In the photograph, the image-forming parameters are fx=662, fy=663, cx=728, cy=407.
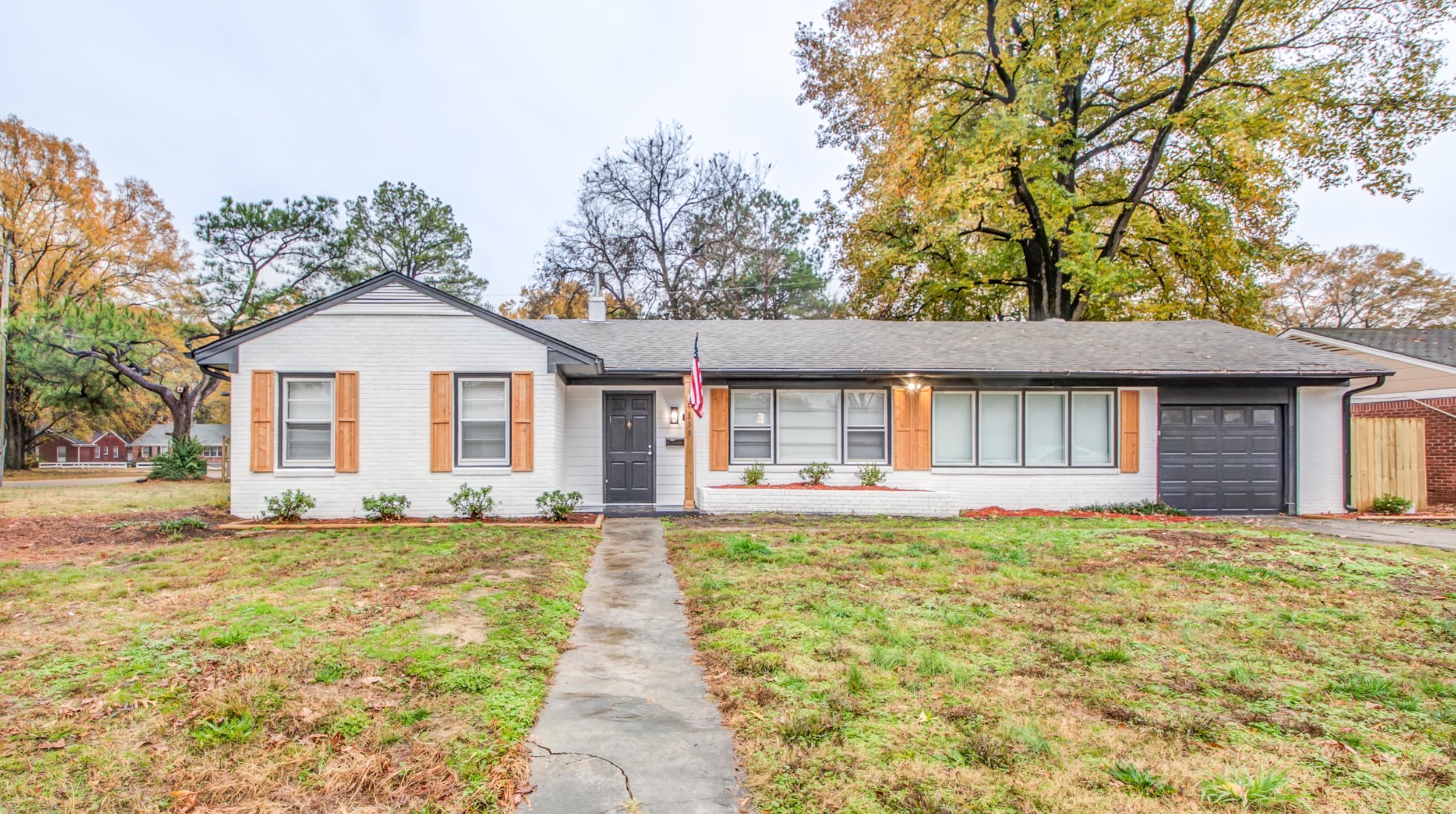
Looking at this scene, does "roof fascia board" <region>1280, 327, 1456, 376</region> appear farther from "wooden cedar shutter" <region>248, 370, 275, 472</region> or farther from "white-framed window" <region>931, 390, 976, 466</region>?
"wooden cedar shutter" <region>248, 370, 275, 472</region>

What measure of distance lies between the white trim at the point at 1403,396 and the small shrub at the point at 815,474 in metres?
11.0

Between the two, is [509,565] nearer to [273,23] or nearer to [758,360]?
[758,360]

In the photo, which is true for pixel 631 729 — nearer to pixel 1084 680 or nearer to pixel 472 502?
pixel 1084 680

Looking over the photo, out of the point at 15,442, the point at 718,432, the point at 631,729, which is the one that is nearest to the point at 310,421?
the point at 718,432

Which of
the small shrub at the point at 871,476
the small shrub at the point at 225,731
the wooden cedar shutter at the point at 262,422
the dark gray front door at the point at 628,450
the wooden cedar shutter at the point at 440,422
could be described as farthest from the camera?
the dark gray front door at the point at 628,450

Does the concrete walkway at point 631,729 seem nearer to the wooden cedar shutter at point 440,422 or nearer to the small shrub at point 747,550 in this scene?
the small shrub at point 747,550

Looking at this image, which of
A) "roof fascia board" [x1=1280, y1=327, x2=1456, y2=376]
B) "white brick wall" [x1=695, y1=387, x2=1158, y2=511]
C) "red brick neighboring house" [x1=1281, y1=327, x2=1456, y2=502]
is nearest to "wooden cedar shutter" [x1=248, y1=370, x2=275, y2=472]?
"white brick wall" [x1=695, y1=387, x2=1158, y2=511]

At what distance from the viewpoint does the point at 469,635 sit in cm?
438

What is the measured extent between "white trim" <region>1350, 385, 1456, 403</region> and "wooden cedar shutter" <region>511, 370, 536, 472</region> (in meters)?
16.2

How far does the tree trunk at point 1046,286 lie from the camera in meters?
20.4

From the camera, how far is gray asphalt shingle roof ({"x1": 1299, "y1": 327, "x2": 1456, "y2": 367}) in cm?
1459

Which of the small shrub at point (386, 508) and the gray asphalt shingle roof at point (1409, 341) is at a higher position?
the gray asphalt shingle roof at point (1409, 341)

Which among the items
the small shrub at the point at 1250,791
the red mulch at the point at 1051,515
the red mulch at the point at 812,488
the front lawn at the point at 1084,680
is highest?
the red mulch at the point at 812,488

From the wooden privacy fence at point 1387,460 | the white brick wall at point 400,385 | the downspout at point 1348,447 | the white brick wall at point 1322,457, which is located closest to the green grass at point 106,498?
the white brick wall at point 400,385
